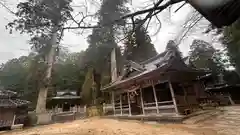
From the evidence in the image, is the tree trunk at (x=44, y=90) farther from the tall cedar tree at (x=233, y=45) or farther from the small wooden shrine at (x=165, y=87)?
the tall cedar tree at (x=233, y=45)

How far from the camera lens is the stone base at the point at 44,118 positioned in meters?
16.7

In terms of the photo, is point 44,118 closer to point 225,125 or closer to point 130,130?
point 130,130

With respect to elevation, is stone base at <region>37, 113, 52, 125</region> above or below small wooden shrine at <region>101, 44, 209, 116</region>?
below

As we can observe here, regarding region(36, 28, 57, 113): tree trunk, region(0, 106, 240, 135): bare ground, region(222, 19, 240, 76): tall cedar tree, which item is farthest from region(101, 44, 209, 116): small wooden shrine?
region(36, 28, 57, 113): tree trunk

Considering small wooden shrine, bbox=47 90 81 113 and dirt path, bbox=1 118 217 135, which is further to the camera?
small wooden shrine, bbox=47 90 81 113

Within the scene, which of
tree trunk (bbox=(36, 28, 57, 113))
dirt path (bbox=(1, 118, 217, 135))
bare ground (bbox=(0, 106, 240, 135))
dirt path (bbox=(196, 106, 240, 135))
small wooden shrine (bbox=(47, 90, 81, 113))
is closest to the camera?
dirt path (bbox=(196, 106, 240, 135))

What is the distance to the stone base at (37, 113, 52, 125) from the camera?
1666cm

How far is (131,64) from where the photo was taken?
1650 cm

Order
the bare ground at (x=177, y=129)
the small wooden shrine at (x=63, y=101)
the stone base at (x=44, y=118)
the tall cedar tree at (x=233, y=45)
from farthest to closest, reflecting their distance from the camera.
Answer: the small wooden shrine at (x=63, y=101) < the stone base at (x=44, y=118) < the tall cedar tree at (x=233, y=45) < the bare ground at (x=177, y=129)

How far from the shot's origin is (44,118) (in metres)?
16.9

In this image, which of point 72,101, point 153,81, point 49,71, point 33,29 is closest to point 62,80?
point 72,101

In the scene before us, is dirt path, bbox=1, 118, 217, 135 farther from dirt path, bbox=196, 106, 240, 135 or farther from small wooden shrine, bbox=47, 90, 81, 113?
A: small wooden shrine, bbox=47, 90, 81, 113

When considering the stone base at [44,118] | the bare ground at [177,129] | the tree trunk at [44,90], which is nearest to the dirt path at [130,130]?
the bare ground at [177,129]

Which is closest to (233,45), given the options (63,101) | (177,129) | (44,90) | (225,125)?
(225,125)
